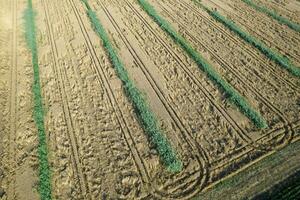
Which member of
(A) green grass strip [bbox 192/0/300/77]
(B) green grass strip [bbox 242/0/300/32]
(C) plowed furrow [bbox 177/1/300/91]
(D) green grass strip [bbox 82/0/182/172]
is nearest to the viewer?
(D) green grass strip [bbox 82/0/182/172]

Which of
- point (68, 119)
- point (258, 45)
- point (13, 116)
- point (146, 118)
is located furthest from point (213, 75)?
point (13, 116)

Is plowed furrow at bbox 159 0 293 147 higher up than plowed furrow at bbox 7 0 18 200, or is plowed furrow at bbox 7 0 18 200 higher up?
plowed furrow at bbox 7 0 18 200

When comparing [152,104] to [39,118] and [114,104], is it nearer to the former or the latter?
[114,104]

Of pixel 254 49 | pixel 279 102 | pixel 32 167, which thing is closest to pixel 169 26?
pixel 254 49

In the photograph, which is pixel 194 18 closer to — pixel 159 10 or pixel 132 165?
pixel 159 10

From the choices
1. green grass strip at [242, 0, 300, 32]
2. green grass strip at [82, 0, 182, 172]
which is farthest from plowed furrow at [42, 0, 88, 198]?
green grass strip at [242, 0, 300, 32]

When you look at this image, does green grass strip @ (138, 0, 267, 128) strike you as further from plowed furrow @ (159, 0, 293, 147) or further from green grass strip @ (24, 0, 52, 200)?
green grass strip @ (24, 0, 52, 200)

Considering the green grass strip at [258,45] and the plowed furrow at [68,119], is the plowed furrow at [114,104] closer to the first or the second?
the plowed furrow at [68,119]
